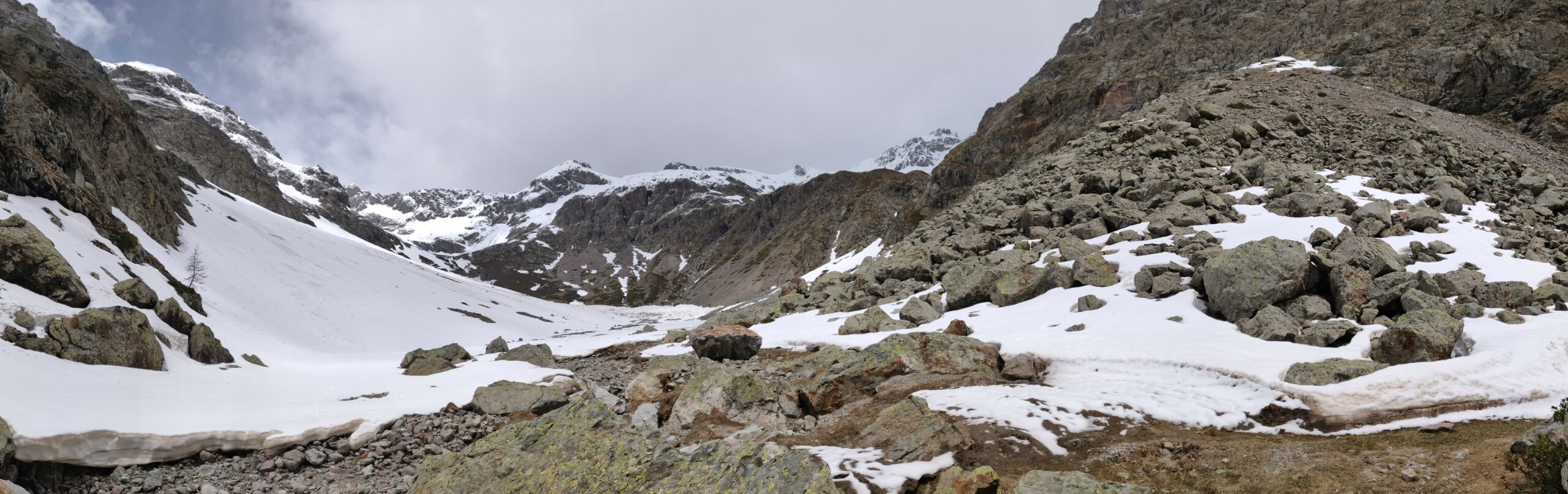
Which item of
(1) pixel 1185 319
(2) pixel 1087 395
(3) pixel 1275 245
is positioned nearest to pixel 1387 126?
(3) pixel 1275 245

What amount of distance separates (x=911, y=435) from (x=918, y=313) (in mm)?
15768

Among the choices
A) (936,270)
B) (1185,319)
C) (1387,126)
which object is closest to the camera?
(1185,319)

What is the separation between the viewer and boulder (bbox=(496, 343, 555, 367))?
23969 millimetres

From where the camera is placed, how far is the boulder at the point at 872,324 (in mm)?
24844

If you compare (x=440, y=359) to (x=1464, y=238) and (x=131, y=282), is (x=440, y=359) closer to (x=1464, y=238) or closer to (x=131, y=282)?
(x=131, y=282)

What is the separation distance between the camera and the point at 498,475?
10.2 m

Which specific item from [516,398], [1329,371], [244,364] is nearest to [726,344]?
[516,398]

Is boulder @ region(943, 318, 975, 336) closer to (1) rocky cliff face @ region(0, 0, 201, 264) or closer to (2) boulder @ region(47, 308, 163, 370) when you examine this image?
(2) boulder @ region(47, 308, 163, 370)

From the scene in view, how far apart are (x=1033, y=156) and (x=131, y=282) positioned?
86436mm

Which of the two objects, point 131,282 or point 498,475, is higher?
point 131,282

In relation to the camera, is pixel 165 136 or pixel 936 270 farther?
pixel 165 136

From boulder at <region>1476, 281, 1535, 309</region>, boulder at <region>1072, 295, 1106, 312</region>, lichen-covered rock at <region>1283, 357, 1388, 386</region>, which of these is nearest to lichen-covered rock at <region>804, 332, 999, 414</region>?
boulder at <region>1072, 295, 1106, 312</region>

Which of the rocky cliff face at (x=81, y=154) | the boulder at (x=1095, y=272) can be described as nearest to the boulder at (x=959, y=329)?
the boulder at (x=1095, y=272)

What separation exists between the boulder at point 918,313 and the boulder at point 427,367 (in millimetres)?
18479
